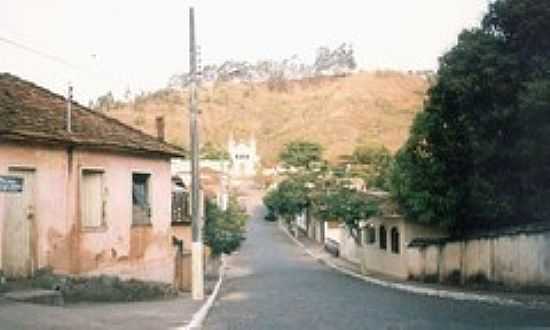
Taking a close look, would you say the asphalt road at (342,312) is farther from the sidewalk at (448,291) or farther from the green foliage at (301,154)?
the green foliage at (301,154)

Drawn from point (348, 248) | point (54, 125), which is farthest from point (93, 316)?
point (348, 248)

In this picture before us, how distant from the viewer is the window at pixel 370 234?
49344 mm

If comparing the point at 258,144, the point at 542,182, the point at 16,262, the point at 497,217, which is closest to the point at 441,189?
the point at 497,217

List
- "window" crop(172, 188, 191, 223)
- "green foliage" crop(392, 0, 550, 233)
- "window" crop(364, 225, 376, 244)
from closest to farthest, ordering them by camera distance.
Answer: "green foliage" crop(392, 0, 550, 233)
"window" crop(172, 188, 191, 223)
"window" crop(364, 225, 376, 244)

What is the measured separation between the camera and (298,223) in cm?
9544

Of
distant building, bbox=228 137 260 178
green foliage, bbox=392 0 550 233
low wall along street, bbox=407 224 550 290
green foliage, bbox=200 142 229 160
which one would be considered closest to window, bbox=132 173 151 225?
green foliage, bbox=392 0 550 233

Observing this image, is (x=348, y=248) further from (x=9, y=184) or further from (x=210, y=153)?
(x=210, y=153)

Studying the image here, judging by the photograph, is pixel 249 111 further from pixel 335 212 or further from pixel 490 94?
pixel 490 94

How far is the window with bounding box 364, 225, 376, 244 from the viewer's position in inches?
1943

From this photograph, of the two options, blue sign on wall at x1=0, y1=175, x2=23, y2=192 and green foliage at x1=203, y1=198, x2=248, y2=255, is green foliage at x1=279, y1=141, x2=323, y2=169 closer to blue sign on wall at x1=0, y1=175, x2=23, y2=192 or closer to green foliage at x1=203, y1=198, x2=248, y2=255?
green foliage at x1=203, y1=198, x2=248, y2=255

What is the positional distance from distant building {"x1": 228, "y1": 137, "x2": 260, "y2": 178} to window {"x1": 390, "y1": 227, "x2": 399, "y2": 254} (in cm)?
9751

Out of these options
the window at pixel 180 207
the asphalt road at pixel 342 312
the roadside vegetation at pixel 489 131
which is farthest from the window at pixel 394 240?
the window at pixel 180 207

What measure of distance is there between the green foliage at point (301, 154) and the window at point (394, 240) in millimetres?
53111

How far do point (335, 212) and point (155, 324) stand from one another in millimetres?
30467
